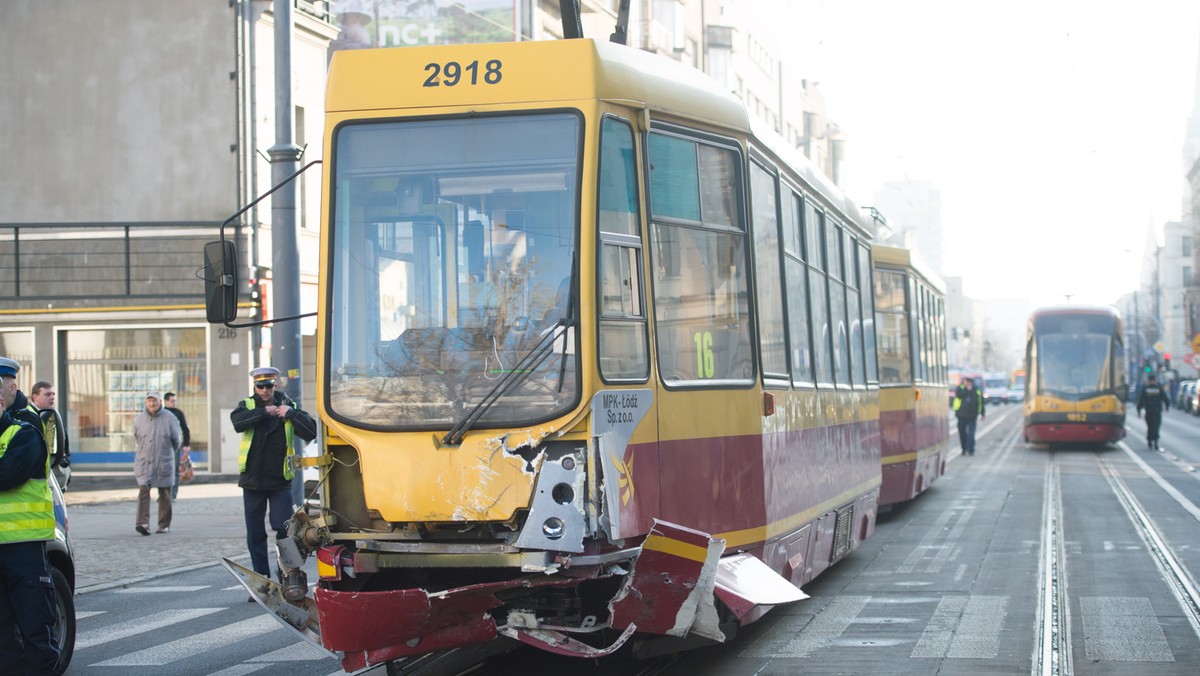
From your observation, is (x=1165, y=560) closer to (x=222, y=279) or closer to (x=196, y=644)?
(x=196, y=644)

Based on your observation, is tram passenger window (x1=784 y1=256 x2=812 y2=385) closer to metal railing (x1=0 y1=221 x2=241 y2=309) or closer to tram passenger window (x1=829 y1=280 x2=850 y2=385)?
tram passenger window (x1=829 y1=280 x2=850 y2=385)

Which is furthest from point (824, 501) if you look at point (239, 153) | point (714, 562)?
point (239, 153)

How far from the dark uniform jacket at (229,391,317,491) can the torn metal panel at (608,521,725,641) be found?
491cm

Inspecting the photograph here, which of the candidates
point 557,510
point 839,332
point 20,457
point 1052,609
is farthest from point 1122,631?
point 20,457

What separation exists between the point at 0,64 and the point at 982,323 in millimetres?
182521

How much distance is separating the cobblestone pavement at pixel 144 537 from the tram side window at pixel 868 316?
236 inches

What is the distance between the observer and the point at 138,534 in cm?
1711

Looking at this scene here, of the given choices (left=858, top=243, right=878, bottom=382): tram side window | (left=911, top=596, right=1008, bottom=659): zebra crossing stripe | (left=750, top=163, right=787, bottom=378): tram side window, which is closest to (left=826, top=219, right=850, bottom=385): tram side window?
(left=858, top=243, right=878, bottom=382): tram side window

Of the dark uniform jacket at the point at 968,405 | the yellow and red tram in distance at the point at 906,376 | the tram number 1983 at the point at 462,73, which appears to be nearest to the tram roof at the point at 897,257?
the yellow and red tram in distance at the point at 906,376

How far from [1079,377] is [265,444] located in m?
25.2

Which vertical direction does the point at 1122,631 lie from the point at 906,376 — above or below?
below

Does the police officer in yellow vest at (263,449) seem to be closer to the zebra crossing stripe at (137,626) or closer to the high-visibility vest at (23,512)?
the zebra crossing stripe at (137,626)

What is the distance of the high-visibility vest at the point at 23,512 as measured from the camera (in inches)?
283

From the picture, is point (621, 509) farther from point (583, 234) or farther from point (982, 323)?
point (982, 323)
